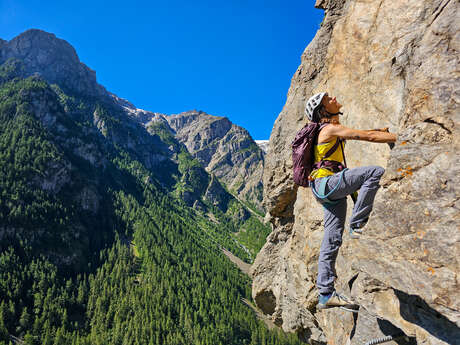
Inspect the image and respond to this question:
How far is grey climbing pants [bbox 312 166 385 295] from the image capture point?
5.75 m

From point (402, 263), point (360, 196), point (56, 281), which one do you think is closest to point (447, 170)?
point (360, 196)

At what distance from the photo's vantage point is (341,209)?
631cm

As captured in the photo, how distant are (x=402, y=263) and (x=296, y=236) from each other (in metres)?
10.3

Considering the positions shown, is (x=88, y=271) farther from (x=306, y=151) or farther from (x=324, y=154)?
(x=324, y=154)

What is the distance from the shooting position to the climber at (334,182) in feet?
18.8

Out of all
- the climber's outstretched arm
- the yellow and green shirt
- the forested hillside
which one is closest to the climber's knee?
the climber's outstretched arm

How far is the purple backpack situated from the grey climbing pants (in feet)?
1.21

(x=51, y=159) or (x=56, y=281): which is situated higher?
(x=51, y=159)

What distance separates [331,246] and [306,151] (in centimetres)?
246

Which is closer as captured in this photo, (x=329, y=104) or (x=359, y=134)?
(x=359, y=134)

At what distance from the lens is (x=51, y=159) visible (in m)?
173

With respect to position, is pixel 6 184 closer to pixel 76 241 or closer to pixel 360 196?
pixel 76 241

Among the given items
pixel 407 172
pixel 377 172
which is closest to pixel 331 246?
pixel 377 172

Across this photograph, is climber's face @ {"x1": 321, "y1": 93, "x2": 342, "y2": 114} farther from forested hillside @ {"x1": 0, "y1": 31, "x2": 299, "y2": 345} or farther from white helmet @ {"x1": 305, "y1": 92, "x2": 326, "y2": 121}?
forested hillside @ {"x1": 0, "y1": 31, "x2": 299, "y2": 345}
